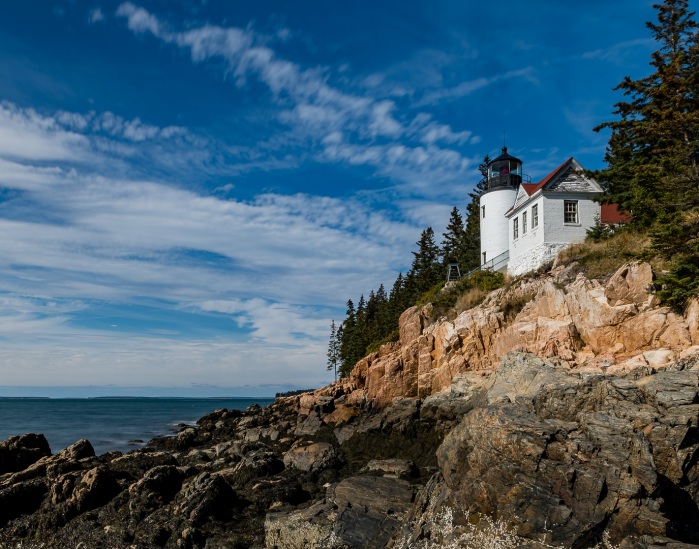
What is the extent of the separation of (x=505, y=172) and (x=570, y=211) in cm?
993

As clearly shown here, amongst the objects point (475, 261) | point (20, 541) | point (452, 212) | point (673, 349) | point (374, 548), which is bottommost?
point (20, 541)

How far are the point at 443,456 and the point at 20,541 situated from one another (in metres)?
12.2

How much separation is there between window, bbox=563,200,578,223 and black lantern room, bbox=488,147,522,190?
8661mm

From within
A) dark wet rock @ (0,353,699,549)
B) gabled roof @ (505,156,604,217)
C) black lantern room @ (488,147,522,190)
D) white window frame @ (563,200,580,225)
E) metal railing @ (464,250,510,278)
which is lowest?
dark wet rock @ (0,353,699,549)

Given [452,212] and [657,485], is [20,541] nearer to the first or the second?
[657,485]

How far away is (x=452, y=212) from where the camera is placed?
172ft

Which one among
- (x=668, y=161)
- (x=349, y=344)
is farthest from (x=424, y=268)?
(x=668, y=161)

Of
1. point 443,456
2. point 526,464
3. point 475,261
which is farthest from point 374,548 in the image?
point 475,261

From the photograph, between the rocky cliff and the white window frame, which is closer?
the rocky cliff

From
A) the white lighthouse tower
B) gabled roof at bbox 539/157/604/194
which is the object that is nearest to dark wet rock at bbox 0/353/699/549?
gabled roof at bbox 539/157/604/194

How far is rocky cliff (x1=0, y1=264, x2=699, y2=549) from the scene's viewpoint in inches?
352

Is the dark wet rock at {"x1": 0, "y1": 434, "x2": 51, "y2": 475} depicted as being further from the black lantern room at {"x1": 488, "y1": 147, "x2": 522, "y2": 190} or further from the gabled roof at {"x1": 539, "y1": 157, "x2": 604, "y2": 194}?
the black lantern room at {"x1": 488, "y1": 147, "x2": 522, "y2": 190}

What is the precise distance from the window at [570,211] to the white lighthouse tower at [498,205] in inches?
263

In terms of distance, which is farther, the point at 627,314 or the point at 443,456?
the point at 627,314
